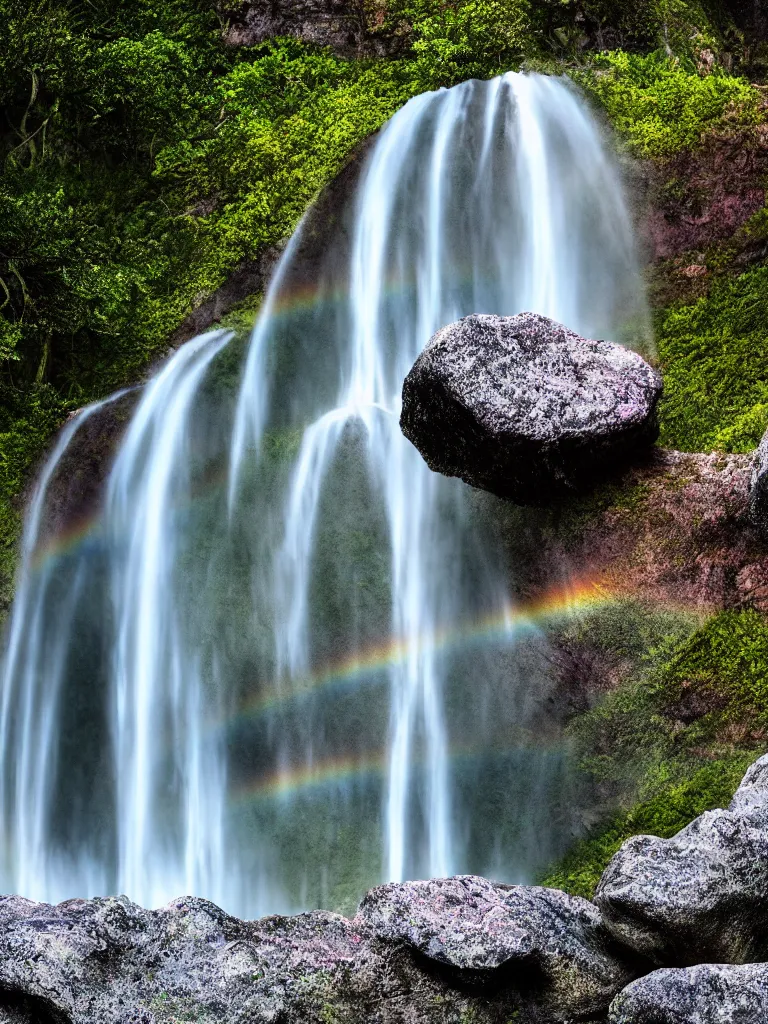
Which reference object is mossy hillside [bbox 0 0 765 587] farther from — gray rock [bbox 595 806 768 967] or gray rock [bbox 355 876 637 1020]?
gray rock [bbox 595 806 768 967]

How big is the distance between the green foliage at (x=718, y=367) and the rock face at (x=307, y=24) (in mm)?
5400

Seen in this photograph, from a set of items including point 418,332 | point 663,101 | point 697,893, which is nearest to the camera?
point 697,893

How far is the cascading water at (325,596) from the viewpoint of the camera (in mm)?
7277

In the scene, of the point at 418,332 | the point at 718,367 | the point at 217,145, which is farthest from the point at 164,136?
the point at 718,367

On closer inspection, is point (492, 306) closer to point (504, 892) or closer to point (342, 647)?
point (342, 647)

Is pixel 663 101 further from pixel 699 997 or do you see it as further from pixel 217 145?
pixel 699 997

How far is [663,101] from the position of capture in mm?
9703

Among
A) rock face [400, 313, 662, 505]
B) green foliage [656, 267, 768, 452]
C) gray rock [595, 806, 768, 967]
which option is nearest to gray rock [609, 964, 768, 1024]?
gray rock [595, 806, 768, 967]

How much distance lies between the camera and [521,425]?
6453 millimetres

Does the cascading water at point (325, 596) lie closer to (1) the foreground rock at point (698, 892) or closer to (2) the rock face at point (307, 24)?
(1) the foreground rock at point (698, 892)

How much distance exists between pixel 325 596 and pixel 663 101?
5.07m

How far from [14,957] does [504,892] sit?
201 centimetres

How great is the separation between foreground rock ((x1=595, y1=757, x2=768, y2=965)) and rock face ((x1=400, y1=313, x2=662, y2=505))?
2396 mm

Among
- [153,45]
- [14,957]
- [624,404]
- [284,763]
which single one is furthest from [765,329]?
[153,45]
